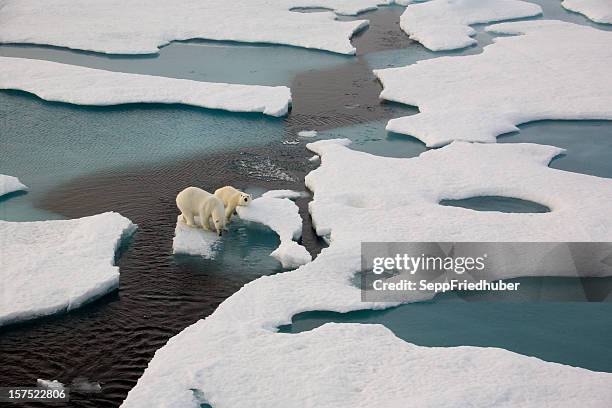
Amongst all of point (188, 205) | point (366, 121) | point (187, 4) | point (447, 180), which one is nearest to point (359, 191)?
point (447, 180)

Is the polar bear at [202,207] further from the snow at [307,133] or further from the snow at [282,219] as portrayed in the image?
the snow at [307,133]

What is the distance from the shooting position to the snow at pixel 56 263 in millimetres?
11828

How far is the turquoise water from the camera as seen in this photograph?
11148 millimetres

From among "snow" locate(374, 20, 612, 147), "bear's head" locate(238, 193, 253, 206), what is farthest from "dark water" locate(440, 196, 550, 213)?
"bear's head" locate(238, 193, 253, 206)

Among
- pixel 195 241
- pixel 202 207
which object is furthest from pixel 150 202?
pixel 195 241

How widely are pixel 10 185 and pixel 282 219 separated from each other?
6.30m

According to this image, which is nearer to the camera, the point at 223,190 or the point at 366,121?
the point at 223,190

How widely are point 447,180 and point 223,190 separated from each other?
5.12 m

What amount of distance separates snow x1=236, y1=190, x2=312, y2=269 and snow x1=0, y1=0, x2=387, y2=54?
13.2 metres

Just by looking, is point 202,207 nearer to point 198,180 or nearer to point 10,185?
point 198,180

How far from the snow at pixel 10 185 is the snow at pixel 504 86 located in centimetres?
956

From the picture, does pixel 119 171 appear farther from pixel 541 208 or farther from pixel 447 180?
pixel 541 208

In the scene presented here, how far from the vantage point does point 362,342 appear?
35.6ft

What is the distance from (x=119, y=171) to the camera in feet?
57.4
